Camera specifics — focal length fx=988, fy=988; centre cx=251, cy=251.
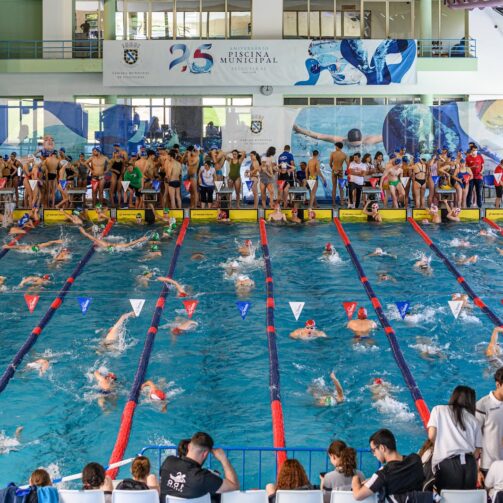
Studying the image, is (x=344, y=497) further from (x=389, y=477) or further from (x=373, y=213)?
(x=373, y=213)

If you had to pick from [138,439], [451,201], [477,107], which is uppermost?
[477,107]

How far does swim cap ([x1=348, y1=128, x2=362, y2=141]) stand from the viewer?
22414 mm

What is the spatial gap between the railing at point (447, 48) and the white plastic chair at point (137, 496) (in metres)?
21.4

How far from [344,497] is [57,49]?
71.9 ft

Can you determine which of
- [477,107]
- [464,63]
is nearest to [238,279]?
[477,107]

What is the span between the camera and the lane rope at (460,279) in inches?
535

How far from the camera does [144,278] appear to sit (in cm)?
1559

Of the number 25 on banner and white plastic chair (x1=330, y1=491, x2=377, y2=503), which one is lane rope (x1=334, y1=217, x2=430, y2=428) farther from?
the number 25 on banner

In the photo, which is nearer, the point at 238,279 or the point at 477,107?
the point at 238,279

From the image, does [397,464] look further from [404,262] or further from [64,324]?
[404,262]

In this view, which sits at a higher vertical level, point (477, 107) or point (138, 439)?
point (477, 107)

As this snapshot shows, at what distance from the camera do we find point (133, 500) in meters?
6.23

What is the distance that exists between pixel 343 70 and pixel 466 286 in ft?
35.9

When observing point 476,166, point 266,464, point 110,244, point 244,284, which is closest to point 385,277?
point 244,284
